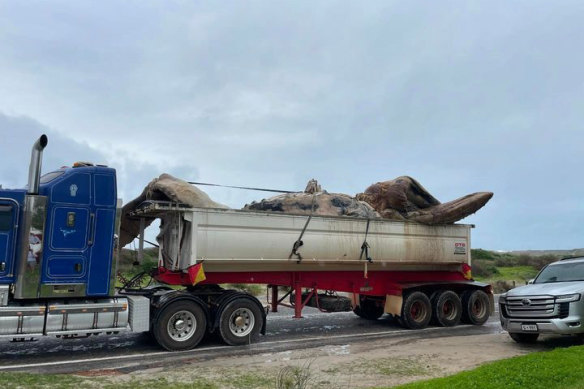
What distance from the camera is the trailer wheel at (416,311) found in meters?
13.0

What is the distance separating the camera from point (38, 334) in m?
8.59

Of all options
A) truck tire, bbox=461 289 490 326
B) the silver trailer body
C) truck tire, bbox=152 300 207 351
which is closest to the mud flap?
the silver trailer body

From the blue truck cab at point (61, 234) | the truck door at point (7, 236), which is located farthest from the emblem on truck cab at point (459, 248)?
the truck door at point (7, 236)

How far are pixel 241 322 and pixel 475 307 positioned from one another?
7303 mm

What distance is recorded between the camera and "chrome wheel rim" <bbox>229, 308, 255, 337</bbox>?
10.4m

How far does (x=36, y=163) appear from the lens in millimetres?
8781

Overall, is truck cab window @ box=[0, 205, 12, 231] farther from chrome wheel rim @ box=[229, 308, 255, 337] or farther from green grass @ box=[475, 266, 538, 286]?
green grass @ box=[475, 266, 538, 286]

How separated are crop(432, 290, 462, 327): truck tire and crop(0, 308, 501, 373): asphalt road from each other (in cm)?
27

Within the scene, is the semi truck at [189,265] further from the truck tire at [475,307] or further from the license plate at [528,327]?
the license plate at [528,327]

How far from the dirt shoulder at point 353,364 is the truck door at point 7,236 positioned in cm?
285

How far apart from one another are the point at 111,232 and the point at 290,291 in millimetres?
4570

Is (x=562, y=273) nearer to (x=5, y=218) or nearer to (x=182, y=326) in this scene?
(x=182, y=326)

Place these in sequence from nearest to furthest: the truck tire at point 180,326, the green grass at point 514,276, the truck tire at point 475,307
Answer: the truck tire at point 180,326 → the truck tire at point 475,307 → the green grass at point 514,276

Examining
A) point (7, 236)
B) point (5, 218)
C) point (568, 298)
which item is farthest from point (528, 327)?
point (5, 218)
